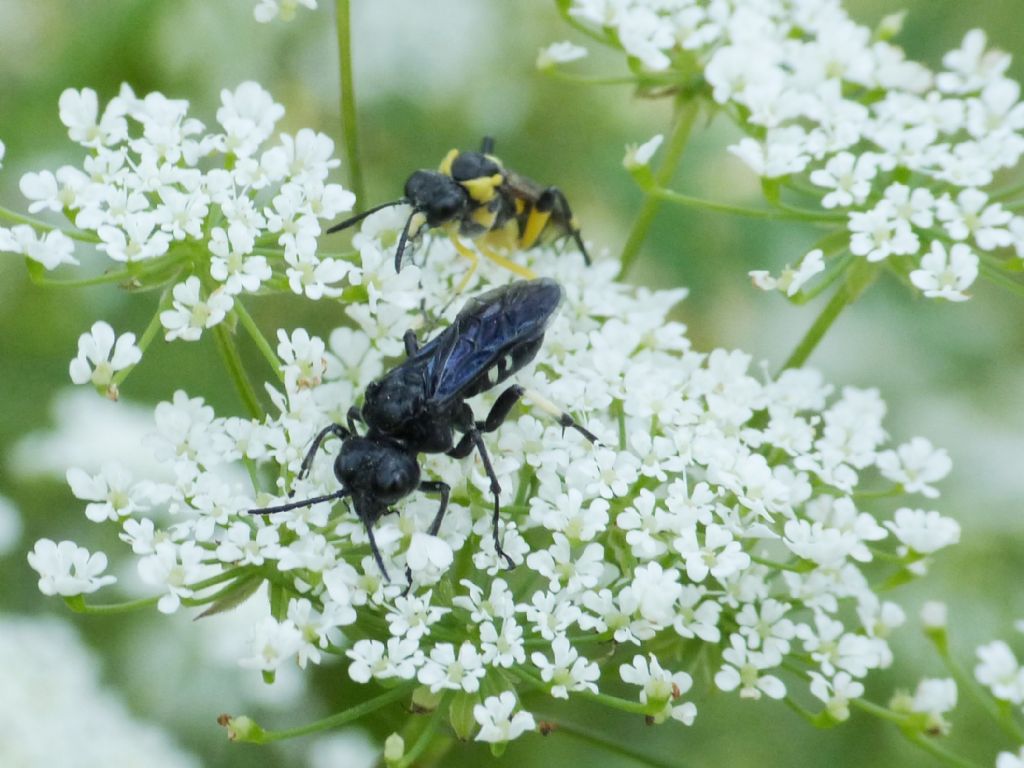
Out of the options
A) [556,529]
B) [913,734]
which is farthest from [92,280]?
[913,734]

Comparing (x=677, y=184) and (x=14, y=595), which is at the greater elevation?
(x=677, y=184)

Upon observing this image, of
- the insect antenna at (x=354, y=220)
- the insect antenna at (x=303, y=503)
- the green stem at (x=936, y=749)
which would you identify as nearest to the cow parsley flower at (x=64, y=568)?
the insect antenna at (x=303, y=503)

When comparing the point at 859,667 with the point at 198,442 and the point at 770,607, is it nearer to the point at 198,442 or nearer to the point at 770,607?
the point at 770,607

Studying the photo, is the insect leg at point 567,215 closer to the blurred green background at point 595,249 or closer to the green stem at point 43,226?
the blurred green background at point 595,249

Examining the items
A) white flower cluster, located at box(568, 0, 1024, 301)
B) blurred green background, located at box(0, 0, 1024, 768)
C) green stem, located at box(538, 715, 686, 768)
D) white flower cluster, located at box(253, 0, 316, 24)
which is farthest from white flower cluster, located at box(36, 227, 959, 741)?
blurred green background, located at box(0, 0, 1024, 768)

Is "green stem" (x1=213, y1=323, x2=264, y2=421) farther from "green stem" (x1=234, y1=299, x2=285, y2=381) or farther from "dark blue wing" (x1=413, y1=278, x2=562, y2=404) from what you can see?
"dark blue wing" (x1=413, y1=278, x2=562, y2=404)

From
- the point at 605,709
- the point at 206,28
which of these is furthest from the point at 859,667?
the point at 206,28
